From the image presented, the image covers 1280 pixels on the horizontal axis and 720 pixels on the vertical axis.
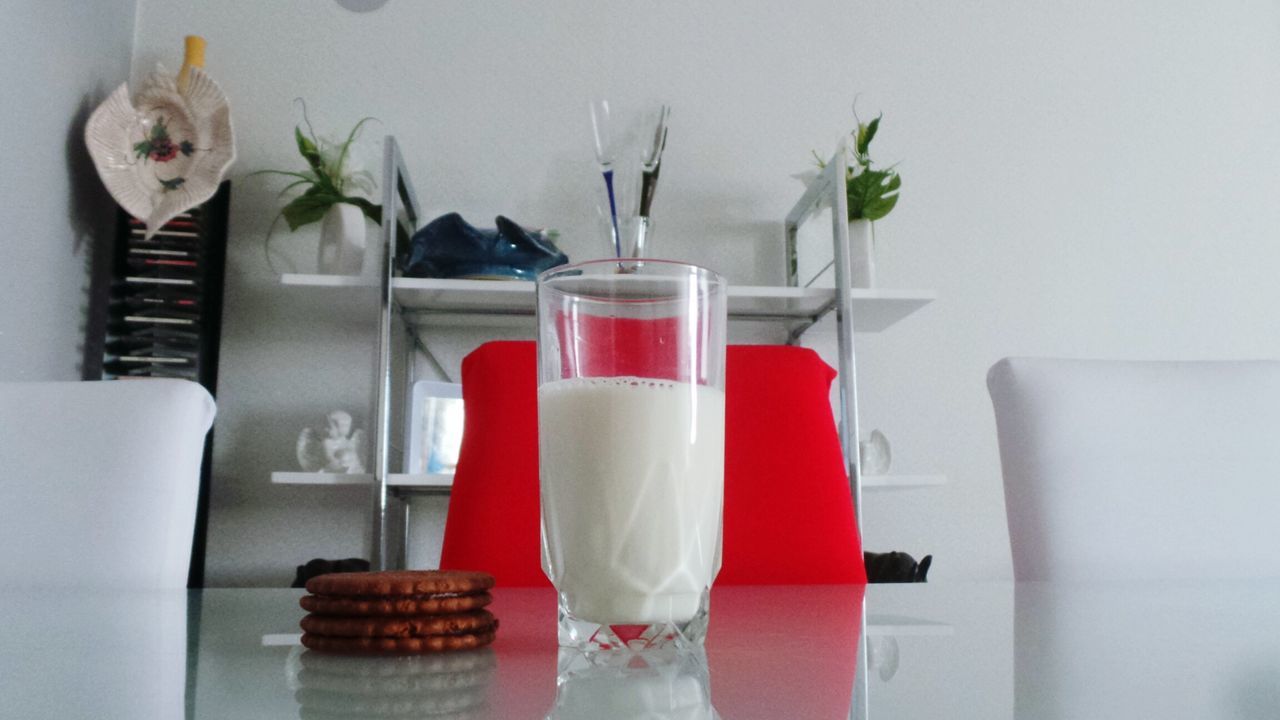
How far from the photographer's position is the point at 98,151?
82.7 inches

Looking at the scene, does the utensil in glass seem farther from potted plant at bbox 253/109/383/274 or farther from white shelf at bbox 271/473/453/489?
white shelf at bbox 271/473/453/489

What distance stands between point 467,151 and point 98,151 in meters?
0.77

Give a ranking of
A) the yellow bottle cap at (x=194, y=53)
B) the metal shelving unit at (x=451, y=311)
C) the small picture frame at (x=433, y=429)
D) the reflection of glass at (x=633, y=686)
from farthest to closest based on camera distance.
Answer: the yellow bottle cap at (x=194, y=53) → the small picture frame at (x=433, y=429) → the metal shelving unit at (x=451, y=311) → the reflection of glass at (x=633, y=686)

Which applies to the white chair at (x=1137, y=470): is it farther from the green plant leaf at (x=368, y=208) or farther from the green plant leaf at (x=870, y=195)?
the green plant leaf at (x=368, y=208)

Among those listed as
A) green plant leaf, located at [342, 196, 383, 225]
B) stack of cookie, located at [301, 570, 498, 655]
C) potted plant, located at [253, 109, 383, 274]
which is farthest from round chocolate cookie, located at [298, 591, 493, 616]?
green plant leaf, located at [342, 196, 383, 225]

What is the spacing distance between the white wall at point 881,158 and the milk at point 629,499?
1934 millimetres

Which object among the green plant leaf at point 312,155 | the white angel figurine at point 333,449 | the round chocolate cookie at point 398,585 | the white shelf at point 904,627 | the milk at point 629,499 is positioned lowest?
the white shelf at point 904,627

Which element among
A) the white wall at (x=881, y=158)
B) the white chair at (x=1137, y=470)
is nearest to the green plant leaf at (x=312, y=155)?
the white wall at (x=881, y=158)

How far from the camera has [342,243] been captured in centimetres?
208

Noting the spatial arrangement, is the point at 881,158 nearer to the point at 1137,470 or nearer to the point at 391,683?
the point at 1137,470

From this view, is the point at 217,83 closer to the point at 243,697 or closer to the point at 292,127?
the point at 292,127

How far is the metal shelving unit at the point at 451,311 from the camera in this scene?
1.94m

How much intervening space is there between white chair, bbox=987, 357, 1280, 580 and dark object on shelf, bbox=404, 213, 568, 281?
115cm

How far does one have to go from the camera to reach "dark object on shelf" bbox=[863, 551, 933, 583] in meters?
1.87
